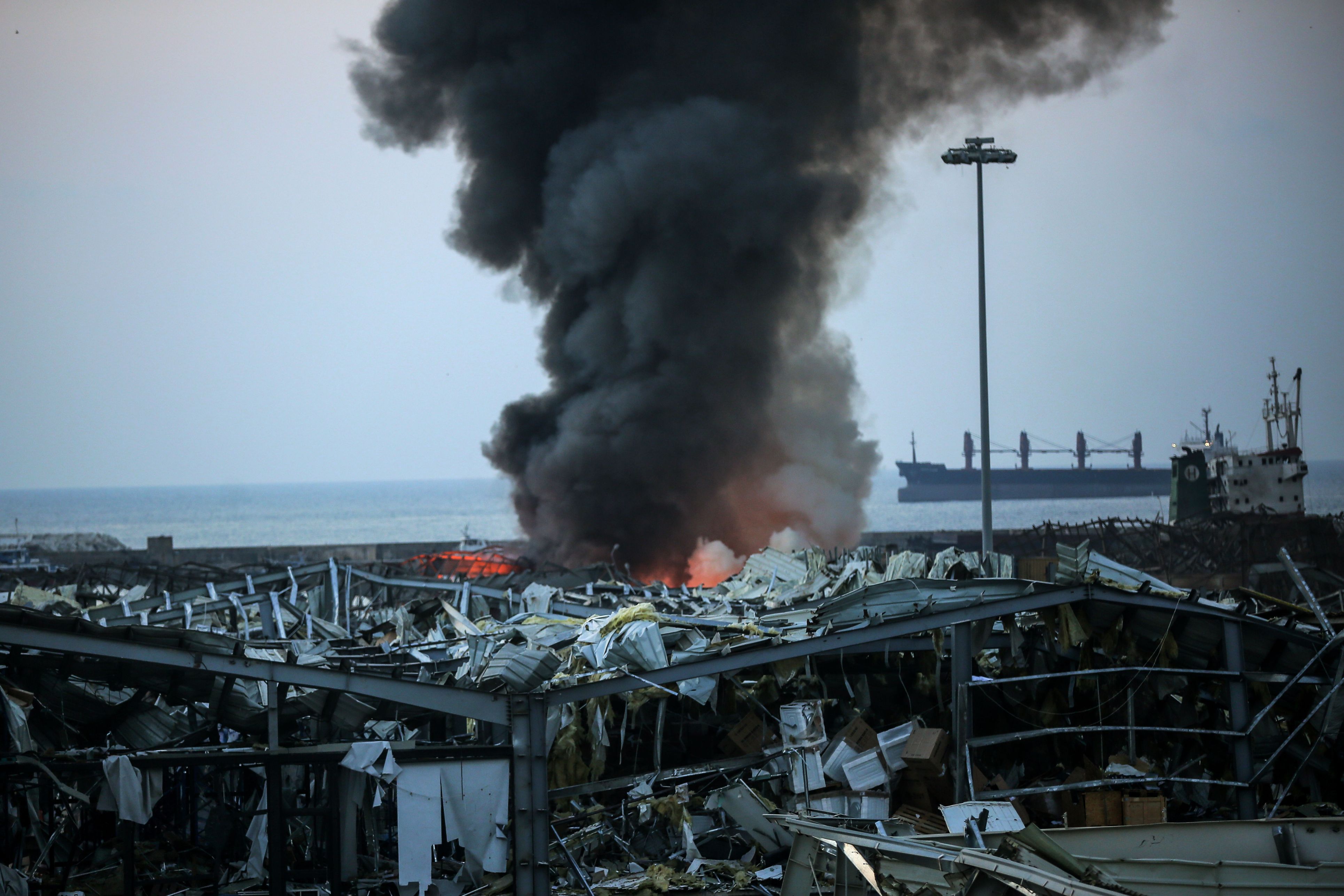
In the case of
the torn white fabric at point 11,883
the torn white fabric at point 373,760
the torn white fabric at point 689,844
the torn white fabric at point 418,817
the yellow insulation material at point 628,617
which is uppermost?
the yellow insulation material at point 628,617

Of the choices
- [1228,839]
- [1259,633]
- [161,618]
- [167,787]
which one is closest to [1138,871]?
[1228,839]

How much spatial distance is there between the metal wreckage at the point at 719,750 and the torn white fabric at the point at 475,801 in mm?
29

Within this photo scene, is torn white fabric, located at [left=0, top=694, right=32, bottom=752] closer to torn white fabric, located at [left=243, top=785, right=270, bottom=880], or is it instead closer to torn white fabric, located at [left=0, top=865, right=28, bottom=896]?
torn white fabric, located at [left=0, top=865, right=28, bottom=896]

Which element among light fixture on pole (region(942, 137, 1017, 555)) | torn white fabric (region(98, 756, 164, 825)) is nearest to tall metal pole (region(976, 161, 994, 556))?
light fixture on pole (region(942, 137, 1017, 555))

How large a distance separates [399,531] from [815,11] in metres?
130

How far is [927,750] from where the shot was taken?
1520 centimetres

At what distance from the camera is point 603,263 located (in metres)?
48.1

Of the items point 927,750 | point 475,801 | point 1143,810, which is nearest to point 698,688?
point 927,750

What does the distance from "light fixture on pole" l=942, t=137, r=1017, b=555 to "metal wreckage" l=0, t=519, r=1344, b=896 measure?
5607 millimetres

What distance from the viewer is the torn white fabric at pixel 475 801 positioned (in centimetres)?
1256

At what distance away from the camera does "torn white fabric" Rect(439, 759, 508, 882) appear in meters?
12.6

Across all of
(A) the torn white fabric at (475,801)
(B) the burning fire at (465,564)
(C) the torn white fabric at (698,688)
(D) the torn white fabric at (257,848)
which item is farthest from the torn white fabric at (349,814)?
(B) the burning fire at (465,564)

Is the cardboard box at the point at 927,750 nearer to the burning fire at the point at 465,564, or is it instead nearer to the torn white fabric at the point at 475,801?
the torn white fabric at the point at 475,801

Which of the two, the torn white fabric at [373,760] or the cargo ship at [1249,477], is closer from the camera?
the torn white fabric at [373,760]
